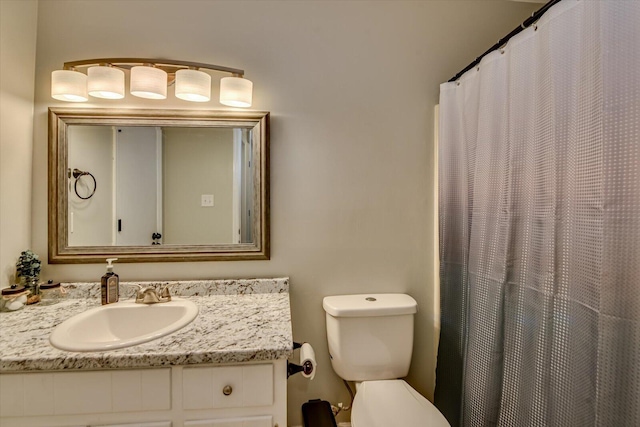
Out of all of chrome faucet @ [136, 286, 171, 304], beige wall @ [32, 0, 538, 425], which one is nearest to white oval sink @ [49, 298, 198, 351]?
chrome faucet @ [136, 286, 171, 304]

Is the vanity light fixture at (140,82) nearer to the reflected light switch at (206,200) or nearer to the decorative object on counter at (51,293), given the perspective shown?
the reflected light switch at (206,200)

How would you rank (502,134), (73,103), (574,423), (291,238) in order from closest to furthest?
(574,423) → (502,134) → (73,103) → (291,238)

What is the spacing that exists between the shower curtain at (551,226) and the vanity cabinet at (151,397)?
81 cm

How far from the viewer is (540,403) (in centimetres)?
94

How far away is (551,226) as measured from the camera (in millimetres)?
920

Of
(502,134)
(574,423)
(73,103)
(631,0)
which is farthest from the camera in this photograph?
(73,103)

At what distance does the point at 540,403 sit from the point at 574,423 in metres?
0.12

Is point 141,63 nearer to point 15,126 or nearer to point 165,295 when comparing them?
point 15,126

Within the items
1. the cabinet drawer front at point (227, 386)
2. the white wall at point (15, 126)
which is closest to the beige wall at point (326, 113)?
the white wall at point (15, 126)

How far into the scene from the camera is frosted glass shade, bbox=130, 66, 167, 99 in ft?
4.29

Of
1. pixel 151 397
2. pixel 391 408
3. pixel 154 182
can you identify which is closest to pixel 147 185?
pixel 154 182

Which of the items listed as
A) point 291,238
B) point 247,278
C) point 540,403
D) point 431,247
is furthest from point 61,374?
point 431,247

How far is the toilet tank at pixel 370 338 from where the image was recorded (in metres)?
1.40

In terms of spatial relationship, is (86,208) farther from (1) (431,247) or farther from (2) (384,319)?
(1) (431,247)
